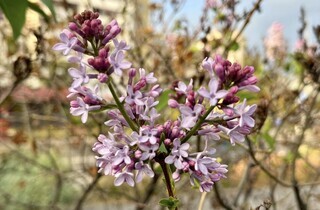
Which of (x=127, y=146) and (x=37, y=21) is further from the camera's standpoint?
(x=37, y=21)

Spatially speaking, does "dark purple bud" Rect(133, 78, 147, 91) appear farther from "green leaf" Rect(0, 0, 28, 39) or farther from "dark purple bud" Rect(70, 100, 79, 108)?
"green leaf" Rect(0, 0, 28, 39)

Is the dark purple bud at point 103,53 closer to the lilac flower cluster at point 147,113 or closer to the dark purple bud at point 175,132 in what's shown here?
the lilac flower cluster at point 147,113

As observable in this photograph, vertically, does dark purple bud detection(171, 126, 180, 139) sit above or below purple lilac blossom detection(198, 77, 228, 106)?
below

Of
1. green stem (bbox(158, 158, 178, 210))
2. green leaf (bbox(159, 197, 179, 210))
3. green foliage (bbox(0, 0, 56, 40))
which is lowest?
green leaf (bbox(159, 197, 179, 210))

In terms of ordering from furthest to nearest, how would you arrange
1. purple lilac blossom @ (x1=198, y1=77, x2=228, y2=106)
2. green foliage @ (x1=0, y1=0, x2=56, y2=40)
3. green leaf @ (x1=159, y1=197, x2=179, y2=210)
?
green foliage @ (x1=0, y1=0, x2=56, y2=40) < green leaf @ (x1=159, y1=197, x2=179, y2=210) < purple lilac blossom @ (x1=198, y1=77, x2=228, y2=106)

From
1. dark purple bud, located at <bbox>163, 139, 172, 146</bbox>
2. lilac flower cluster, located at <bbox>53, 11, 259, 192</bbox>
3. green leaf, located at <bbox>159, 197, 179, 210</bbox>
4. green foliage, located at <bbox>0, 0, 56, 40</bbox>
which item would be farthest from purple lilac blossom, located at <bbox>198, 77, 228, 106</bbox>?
green foliage, located at <bbox>0, 0, 56, 40</bbox>

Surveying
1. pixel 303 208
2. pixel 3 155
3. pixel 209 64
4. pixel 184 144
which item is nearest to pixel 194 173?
pixel 184 144

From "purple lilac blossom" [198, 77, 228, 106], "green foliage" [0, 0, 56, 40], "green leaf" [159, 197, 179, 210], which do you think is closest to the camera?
"purple lilac blossom" [198, 77, 228, 106]

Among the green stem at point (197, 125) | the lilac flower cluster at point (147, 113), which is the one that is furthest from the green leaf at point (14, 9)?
the green stem at point (197, 125)

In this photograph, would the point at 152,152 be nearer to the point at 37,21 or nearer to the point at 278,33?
the point at 37,21
